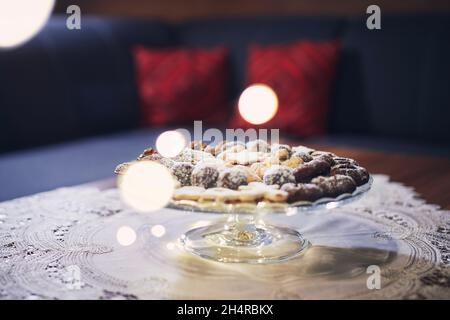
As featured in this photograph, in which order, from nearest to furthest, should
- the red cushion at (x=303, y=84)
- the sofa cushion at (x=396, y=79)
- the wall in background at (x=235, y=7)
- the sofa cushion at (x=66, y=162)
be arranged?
1. the sofa cushion at (x=66, y=162)
2. the sofa cushion at (x=396, y=79)
3. the red cushion at (x=303, y=84)
4. the wall in background at (x=235, y=7)

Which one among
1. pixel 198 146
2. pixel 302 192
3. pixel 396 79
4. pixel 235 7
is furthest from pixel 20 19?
pixel 302 192

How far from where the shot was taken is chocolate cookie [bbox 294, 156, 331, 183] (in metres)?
1.03

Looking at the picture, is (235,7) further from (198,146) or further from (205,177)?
(205,177)

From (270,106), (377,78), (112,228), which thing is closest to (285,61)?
(270,106)

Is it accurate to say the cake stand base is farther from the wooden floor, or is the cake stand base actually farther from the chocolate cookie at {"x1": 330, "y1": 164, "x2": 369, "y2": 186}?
the wooden floor

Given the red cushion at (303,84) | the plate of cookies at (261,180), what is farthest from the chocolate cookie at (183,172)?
the red cushion at (303,84)

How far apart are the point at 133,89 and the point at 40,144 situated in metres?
0.58

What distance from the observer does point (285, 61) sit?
2.46m

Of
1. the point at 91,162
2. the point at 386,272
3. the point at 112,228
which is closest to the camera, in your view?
the point at 386,272

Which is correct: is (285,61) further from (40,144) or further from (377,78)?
(40,144)

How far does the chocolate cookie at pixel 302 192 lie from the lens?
0.95m

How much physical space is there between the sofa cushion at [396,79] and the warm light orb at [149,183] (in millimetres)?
1525

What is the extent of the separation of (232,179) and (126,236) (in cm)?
28

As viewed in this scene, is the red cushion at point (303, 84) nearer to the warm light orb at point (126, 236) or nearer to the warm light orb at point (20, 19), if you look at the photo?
the warm light orb at point (20, 19)
